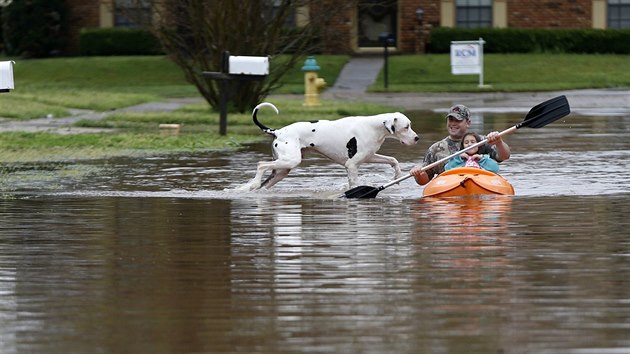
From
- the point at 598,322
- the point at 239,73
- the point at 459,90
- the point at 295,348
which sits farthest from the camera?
the point at 459,90

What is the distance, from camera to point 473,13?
1907 inches

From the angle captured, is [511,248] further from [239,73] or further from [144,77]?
[144,77]

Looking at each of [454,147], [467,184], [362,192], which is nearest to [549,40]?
[454,147]

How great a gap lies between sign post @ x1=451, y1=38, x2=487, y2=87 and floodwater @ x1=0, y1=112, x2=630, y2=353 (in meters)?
23.2

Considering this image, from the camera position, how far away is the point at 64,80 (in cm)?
4381

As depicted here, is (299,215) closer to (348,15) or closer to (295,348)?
(295,348)

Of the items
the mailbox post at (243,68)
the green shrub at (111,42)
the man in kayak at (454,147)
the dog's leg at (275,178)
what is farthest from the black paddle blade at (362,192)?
the green shrub at (111,42)

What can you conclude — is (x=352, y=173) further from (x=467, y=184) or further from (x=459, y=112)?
(x=467, y=184)

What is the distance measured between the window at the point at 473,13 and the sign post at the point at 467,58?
7654mm

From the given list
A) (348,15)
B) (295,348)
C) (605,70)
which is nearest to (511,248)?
(295,348)

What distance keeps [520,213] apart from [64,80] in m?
31.7

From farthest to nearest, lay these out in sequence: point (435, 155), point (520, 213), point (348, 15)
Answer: point (348, 15) → point (435, 155) → point (520, 213)

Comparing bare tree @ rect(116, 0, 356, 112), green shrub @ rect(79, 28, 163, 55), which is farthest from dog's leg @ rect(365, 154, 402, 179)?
green shrub @ rect(79, 28, 163, 55)

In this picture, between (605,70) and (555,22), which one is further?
(555,22)
